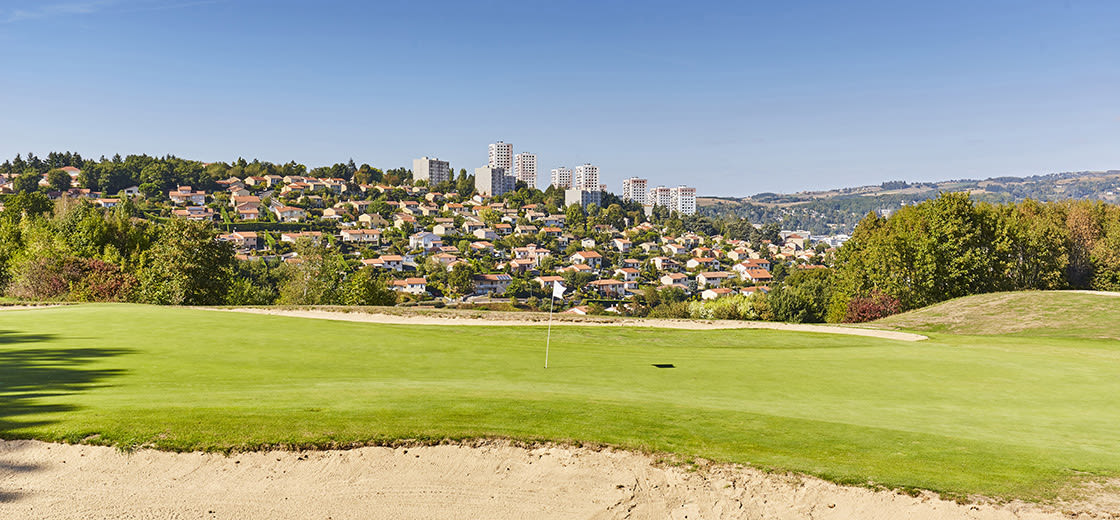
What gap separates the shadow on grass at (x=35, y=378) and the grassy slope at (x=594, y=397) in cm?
5

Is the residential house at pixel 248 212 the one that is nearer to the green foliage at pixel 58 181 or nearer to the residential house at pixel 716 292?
the green foliage at pixel 58 181

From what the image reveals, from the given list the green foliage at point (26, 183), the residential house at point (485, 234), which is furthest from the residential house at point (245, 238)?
the green foliage at point (26, 183)

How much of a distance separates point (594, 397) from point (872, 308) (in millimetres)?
38838

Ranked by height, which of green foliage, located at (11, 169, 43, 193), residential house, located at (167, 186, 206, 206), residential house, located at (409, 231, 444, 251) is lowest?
residential house, located at (409, 231, 444, 251)

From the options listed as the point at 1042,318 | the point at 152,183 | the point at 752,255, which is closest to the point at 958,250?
the point at 1042,318

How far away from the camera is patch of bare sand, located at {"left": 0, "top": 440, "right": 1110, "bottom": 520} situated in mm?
7258

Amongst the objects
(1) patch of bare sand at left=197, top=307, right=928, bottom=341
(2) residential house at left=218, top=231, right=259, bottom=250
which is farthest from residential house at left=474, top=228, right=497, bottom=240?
(1) patch of bare sand at left=197, top=307, right=928, bottom=341

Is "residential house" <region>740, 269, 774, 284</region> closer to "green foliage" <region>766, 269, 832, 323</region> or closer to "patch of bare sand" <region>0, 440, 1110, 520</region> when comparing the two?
"green foliage" <region>766, 269, 832, 323</region>

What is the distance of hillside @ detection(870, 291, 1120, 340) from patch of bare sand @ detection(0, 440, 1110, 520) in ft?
80.4

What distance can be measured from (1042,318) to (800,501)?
28.4 m

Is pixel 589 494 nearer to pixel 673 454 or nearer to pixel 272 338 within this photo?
pixel 673 454

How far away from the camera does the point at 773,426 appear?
9.80 meters

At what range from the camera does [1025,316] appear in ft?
96.3

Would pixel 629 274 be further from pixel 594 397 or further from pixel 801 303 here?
pixel 594 397
